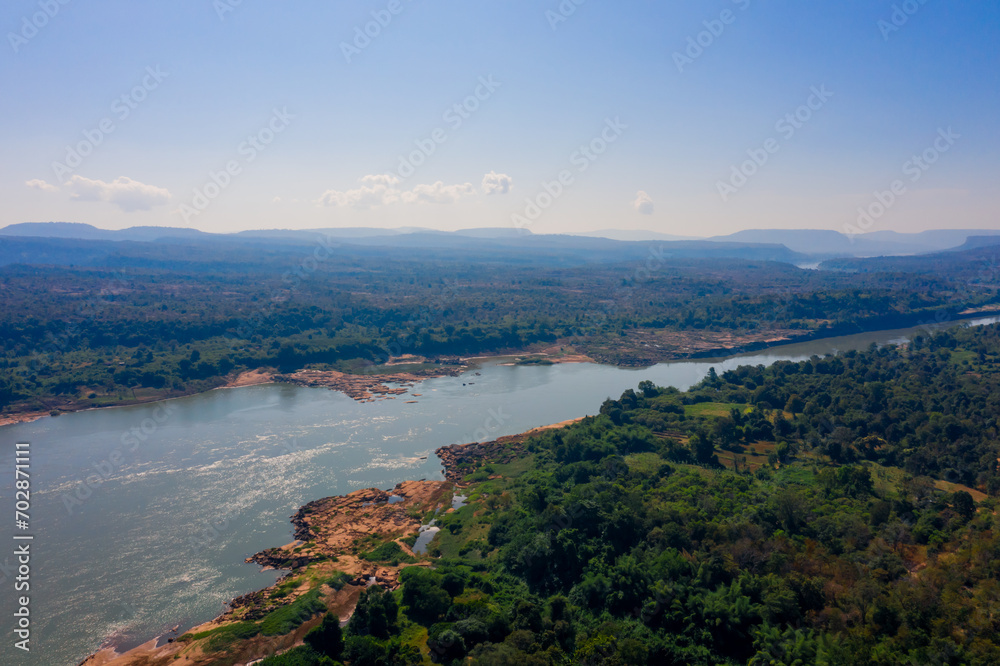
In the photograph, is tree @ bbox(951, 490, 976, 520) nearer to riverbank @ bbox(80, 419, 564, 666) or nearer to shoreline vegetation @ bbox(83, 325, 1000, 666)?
shoreline vegetation @ bbox(83, 325, 1000, 666)

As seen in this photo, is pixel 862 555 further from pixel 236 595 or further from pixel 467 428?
pixel 467 428

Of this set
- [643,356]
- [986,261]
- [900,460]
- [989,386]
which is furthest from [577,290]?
[986,261]

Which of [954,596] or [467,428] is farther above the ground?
[954,596]

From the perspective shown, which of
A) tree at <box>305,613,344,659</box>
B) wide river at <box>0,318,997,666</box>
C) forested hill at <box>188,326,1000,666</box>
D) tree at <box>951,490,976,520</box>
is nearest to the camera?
forested hill at <box>188,326,1000,666</box>

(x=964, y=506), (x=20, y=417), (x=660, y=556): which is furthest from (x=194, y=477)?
(x=964, y=506)

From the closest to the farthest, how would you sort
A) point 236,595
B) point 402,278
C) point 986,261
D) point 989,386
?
point 236,595 < point 989,386 < point 402,278 < point 986,261

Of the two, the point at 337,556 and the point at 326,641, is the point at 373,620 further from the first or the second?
the point at 337,556

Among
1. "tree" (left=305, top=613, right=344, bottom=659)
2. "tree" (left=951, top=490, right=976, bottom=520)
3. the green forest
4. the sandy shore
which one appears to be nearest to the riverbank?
"tree" (left=305, top=613, right=344, bottom=659)
